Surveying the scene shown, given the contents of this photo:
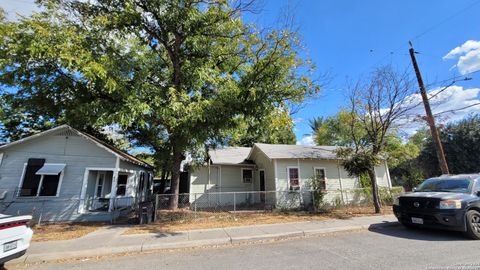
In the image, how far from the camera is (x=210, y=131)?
1130cm

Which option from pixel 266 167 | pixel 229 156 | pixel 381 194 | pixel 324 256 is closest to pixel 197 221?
pixel 324 256

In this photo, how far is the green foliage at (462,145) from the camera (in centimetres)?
2372

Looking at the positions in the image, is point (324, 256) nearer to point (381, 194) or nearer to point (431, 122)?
point (431, 122)

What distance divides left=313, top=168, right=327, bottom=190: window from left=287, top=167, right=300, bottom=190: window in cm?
122

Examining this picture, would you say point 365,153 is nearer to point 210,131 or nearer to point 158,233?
point 210,131

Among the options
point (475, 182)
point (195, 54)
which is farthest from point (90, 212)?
point (475, 182)

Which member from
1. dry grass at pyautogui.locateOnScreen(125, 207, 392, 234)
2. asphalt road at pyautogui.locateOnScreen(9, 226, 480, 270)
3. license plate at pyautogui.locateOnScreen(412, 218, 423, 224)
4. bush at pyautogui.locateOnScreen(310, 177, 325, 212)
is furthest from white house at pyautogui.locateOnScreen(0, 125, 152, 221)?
license plate at pyautogui.locateOnScreen(412, 218, 423, 224)

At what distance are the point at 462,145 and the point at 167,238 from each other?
2954 cm

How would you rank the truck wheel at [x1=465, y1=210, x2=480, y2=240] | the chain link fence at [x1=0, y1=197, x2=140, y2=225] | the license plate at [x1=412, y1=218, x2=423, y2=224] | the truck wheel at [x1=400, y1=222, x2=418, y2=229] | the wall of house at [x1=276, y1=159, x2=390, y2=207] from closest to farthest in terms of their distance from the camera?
the truck wheel at [x1=465, y1=210, x2=480, y2=240] < the license plate at [x1=412, y1=218, x2=423, y2=224] < the truck wheel at [x1=400, y1=222, x2=418, y2=229] < the chain link fence at [x1=0, y1=197, x2=140, y2=225] < the wall of house at [x1=276, y1=159, x2=390, y2=207]

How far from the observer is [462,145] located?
24.3m

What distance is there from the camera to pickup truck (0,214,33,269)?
463 cm

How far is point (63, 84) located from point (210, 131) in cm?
629

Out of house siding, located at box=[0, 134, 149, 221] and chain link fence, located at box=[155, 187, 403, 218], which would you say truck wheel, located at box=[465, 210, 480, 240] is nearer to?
chain link fence, located at box=[155, 187, 403, 218]

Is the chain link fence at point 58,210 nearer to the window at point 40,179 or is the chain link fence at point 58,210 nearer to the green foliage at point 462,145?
the window at point 40,179
